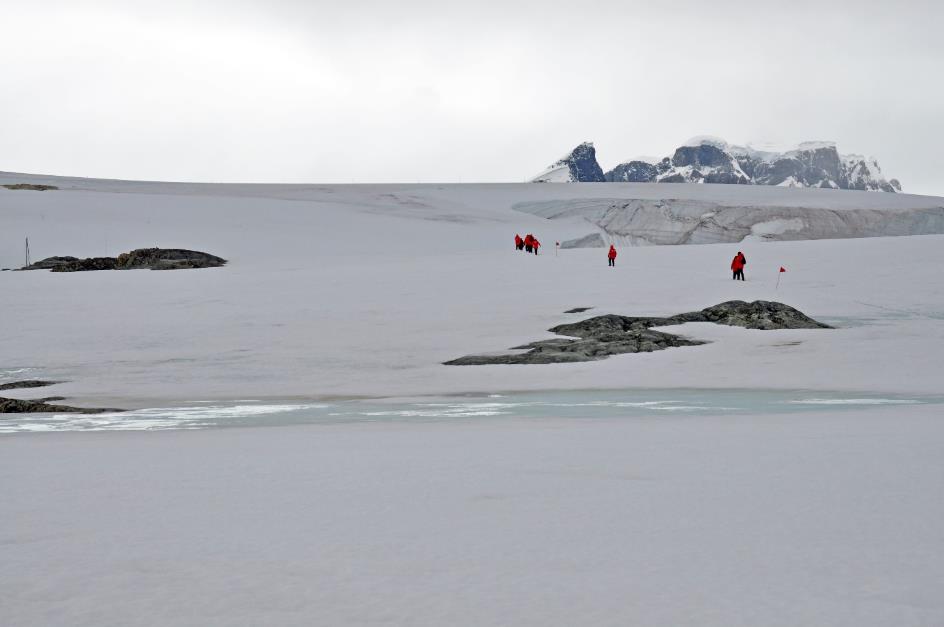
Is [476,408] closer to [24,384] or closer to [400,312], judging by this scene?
[24,384]

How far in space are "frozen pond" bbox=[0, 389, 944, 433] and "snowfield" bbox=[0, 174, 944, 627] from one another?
1.50ft

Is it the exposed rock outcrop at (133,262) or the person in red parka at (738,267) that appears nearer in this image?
the person in red parka at (738,267)

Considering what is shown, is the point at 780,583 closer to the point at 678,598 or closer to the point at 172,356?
the point at 678,598

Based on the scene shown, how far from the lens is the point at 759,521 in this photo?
487 centimetres

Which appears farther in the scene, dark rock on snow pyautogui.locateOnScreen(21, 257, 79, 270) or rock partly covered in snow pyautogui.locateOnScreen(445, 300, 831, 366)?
dark rock on snow pyautogui.locateOnScreen(21, 257, 79, 270)

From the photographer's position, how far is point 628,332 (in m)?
16.8

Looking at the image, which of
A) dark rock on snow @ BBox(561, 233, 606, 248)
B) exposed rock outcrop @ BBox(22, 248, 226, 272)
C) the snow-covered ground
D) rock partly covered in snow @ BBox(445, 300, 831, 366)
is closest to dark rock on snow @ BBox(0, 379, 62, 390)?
rock partly covered in snow @ BBox(445, 300, 831, 366)

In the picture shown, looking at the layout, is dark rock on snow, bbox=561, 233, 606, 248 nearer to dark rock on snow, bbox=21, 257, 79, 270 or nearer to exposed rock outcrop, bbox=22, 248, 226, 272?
exposed rock outcrop, bbox=22, 248, 226, 272

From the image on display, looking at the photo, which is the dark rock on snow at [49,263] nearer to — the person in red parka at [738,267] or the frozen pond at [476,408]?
the person in red parka at [738,267]

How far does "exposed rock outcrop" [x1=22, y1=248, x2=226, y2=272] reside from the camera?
29609 mm

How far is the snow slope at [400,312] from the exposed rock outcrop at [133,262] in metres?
1.44

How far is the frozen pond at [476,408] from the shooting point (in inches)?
389

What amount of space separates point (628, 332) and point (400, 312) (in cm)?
517

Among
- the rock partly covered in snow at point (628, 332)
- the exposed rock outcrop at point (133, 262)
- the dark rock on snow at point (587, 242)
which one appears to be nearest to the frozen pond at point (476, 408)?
the rock partly covered in snow at point (628, 332)
